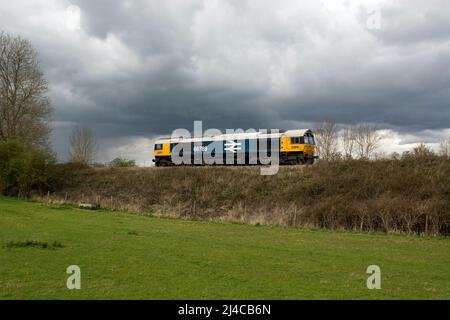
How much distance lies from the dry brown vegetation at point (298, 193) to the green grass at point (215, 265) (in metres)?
5.56

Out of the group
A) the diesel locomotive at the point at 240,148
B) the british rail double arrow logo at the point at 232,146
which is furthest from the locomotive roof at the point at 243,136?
the british rail double arrow logo at the point at 232,146

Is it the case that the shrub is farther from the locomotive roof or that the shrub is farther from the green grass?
the green grass

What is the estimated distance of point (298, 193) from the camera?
34594 mm

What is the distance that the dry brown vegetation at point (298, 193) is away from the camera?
25781 mm

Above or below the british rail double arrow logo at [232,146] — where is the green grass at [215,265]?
below

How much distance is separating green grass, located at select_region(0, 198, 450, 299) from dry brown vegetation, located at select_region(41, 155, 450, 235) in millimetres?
5558

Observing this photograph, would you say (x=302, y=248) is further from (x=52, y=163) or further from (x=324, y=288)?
(x=52, y=163)

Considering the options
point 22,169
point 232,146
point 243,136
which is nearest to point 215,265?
point 243,136

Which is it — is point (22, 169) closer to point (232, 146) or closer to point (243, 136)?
point (232, 146)

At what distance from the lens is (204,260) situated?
1289cm

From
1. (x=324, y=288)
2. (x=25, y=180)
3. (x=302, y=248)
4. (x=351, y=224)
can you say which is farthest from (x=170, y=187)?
(x=324, y=288)

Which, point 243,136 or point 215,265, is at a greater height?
point 243,136

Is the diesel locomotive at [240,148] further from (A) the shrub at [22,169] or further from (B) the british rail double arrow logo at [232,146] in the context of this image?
(A) the shrub at [22,169]

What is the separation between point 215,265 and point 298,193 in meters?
23.3
